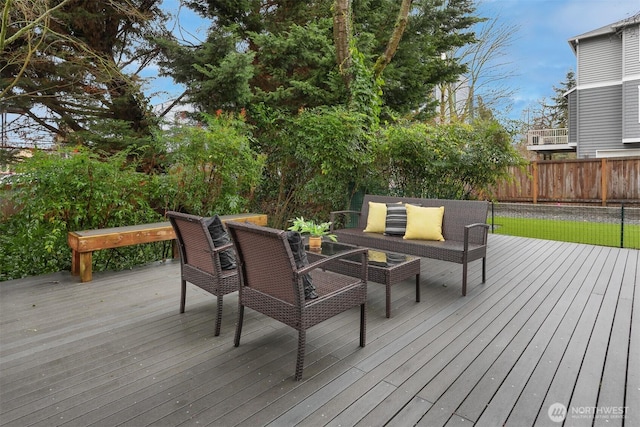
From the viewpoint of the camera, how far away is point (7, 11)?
4637mm

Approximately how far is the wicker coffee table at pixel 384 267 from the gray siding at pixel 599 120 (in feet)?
48.4

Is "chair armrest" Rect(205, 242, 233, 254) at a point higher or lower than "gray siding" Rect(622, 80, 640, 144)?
lower

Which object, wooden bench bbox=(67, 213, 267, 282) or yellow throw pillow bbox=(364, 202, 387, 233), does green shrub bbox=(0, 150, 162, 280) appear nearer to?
wooden bench bbox=(67, 213, 267, 282)

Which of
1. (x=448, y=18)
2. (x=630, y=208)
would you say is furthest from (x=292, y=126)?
(x=630, y=208)

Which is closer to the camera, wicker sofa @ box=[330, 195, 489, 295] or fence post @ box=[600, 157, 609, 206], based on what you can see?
wicker sofa @ box=[330, 195, 489, 295]

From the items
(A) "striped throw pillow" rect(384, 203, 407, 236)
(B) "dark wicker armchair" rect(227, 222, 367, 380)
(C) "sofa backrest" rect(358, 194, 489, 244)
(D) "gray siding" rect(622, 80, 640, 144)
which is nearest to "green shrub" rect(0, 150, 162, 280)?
(B) "dark wicker armchair" rect(227, 222, 367, 380)

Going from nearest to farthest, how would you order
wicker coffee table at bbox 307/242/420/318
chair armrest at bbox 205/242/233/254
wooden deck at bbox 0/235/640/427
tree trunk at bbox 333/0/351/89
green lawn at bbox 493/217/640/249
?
wooden deck at bbox 0/235/640/427 < chair armrest at bbox 205/242/233/254 < wicker coffee table at bbox 307/242/420/318 < tree trunk at bbox 333/0/351/89 < green lawn at bbox 493/217/640/249

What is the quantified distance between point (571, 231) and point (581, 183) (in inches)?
137

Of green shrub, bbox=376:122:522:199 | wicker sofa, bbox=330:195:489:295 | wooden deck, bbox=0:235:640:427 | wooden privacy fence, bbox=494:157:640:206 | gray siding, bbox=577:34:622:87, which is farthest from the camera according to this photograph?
gray siding, bbox=577:34:622:87

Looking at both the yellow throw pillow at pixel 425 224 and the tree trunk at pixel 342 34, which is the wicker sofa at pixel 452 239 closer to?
the yellow throw pillow at pixel 425 224

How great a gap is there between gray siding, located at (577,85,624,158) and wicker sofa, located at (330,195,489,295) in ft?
44.2

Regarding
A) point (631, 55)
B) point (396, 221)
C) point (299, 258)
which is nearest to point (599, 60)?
point (631, 55)

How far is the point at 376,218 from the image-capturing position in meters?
A: 4.81

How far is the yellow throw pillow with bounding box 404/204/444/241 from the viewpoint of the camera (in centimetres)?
426
